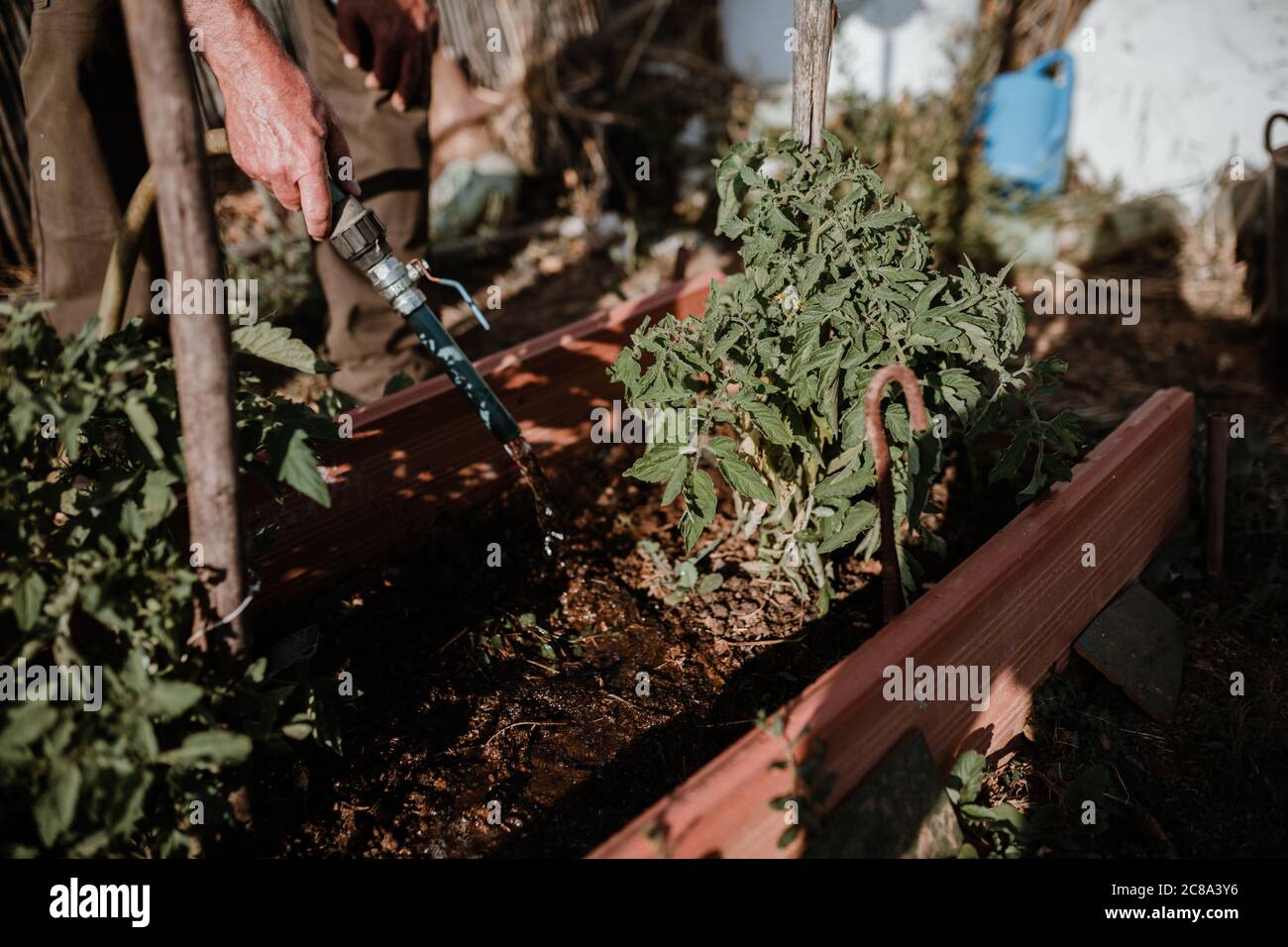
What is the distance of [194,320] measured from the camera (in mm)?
1221

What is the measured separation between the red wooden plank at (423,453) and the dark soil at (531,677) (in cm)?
8

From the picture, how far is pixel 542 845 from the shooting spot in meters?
1.62

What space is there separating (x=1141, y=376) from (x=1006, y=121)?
176cm

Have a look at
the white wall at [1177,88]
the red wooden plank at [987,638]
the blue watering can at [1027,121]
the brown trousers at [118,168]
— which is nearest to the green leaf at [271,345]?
the red wooden plank at [987,638]

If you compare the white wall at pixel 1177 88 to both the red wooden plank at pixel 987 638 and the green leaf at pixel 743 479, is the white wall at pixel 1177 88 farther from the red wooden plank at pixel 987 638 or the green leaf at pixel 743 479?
the green leaf at pixel 743 479

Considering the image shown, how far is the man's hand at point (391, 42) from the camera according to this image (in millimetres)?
2631

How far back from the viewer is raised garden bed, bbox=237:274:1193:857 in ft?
5.04

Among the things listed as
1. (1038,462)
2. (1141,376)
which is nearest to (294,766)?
(1038,462)

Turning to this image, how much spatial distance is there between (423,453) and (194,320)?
1085 mm

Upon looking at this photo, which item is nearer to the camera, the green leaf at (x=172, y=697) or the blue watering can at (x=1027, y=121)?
the green leaf at (x=172, y=697)

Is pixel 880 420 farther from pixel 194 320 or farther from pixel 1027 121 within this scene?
pixel 1027 121

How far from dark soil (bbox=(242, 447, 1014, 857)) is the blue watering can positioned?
112 inches

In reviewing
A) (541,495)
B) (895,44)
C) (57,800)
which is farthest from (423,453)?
(895,44)

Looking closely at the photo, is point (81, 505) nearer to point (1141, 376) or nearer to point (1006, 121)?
point (1141, 376)
